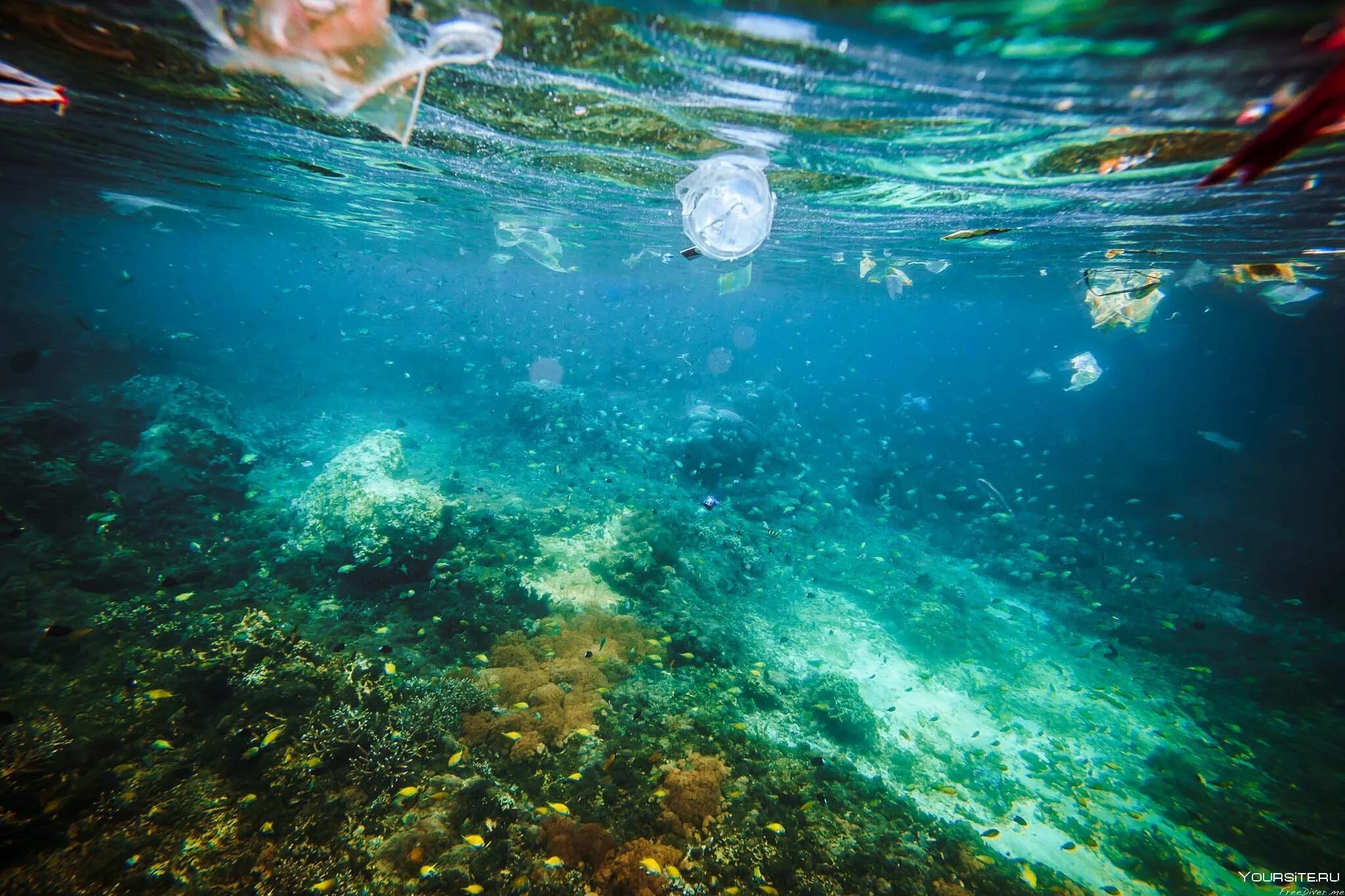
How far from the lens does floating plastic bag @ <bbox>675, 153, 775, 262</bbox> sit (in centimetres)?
690

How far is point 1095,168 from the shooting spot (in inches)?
348

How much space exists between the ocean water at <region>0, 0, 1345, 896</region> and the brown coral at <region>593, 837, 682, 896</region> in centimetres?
5

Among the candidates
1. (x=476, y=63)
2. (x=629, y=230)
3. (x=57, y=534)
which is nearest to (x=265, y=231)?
(x=629, y=230)

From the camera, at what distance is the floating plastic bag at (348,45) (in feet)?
16.9

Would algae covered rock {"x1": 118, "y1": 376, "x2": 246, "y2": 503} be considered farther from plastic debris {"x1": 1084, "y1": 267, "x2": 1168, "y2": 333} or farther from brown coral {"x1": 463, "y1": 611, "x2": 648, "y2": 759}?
plastic debris {"x1": 1084, "y1": 267, "x2": 1168, "y2": 333}

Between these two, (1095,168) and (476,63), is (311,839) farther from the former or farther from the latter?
(1095,168)

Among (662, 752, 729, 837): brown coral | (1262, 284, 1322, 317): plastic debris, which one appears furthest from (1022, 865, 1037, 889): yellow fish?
(1262, 284, 1322, 317): plastic debris

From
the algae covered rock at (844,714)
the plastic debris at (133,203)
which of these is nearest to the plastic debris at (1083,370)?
the algae covered rock at (844,714)

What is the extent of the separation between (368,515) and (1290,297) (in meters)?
28.2

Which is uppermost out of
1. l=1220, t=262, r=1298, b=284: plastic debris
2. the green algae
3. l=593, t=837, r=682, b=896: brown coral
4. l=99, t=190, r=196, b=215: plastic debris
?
l=1220, t=262, r=1298, b=284: plastic debris

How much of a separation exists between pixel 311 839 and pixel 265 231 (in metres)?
43.0

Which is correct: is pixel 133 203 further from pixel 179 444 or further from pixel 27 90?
pixel 27 90

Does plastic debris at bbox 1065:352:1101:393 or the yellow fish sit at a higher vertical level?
plastic debris at bbox 1065:352:1101:393

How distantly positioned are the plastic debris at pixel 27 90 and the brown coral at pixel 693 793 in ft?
53.1
